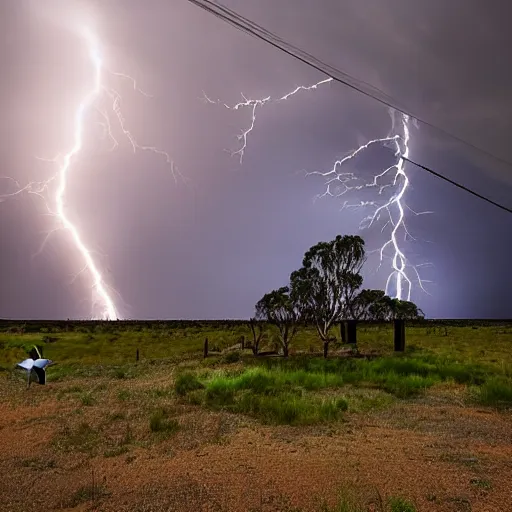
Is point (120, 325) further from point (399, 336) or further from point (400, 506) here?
point (400, 506)

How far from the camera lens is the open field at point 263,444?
6.31 m

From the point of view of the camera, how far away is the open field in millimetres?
6309

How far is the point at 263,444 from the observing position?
28.7 ft

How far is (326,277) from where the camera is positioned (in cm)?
3141

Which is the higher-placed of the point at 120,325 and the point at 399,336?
the point at 399,336

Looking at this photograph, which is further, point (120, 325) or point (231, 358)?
point (120, 325)

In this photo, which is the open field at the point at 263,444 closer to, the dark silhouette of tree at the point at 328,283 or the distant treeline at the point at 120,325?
the dark silhouette of tree at the point at 328,283

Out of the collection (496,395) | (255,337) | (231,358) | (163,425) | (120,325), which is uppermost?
(255,337)

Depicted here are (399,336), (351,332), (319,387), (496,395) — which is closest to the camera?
(496,395)

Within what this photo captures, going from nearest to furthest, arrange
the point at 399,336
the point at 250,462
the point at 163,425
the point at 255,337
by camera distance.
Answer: the point at 250,462, the point at 163,425, the point at 255,337, the point at 399,336

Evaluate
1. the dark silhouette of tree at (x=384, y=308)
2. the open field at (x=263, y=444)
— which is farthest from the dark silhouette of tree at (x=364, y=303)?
the open field at (x=263, y=444)

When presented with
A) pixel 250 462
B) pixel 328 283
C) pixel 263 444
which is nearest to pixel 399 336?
pixel 328 283

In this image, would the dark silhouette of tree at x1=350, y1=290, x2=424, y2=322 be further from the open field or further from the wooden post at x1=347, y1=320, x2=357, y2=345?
the open field

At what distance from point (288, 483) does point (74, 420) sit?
6.93 m
